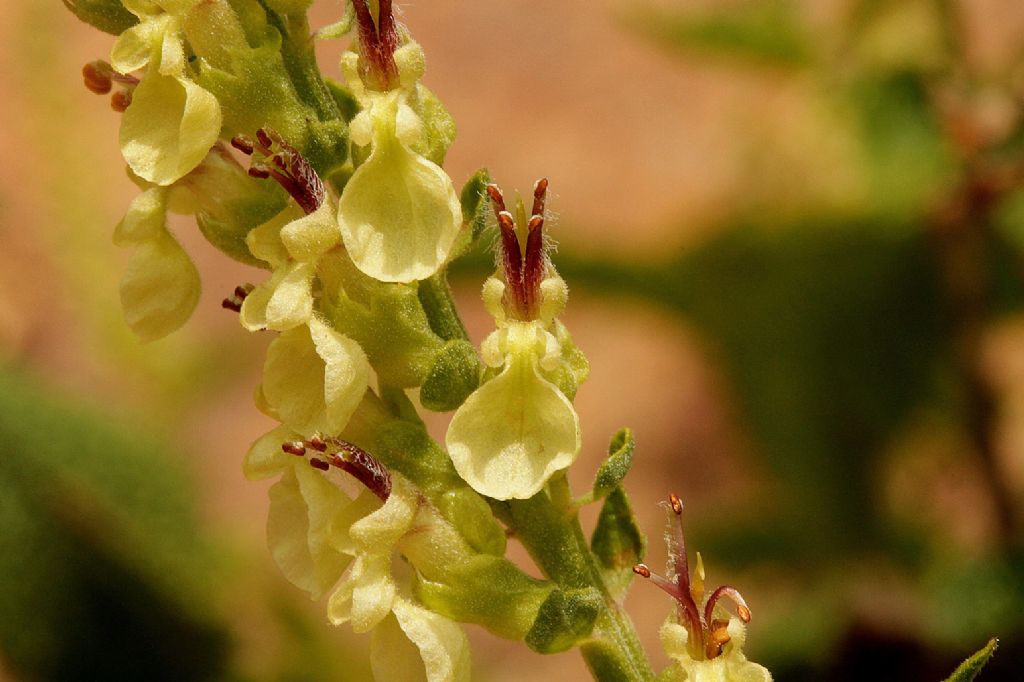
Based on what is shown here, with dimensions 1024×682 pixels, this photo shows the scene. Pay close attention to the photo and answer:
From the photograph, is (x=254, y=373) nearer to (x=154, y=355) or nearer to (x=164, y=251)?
(x=154, y=355)

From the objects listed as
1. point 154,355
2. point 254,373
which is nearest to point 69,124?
point 154,355

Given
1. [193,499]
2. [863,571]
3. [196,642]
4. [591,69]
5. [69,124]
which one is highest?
[591,69]

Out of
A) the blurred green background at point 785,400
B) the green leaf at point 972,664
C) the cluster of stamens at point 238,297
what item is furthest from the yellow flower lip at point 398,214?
the blurred green background at point 785,400

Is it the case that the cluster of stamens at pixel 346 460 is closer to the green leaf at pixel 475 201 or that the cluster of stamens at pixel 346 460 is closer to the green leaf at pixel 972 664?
the green leaf at pixel 475 201

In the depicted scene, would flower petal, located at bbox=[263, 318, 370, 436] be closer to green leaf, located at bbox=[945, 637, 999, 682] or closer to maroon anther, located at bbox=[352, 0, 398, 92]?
maroon anther, located at bbox=[352, 0, 398, 92]

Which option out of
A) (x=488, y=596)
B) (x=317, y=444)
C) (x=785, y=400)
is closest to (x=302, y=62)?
(x=317, y=444)

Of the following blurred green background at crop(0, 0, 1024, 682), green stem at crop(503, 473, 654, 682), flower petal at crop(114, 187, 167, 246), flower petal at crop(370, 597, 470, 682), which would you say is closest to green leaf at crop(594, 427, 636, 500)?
green stem at crop(503, 473, 654, 682)

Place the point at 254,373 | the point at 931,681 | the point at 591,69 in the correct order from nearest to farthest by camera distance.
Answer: the point at 931,681 < the point at 254,373 < the point at 591,69

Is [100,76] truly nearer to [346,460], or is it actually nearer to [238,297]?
[238,297]
